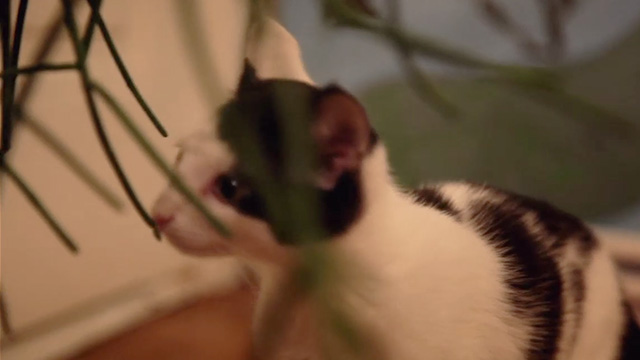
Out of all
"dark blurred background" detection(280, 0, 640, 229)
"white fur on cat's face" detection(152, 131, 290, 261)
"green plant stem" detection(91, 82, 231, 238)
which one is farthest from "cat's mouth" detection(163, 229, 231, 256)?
"dark blurred background" detection(280, 0, 640, 229)

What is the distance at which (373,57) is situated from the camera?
1.23 meters

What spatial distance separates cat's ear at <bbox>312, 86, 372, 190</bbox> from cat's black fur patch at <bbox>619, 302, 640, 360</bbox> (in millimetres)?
448

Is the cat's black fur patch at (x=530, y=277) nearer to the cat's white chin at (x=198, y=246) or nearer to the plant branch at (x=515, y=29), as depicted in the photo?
the plant branch at (x=515, y=29)

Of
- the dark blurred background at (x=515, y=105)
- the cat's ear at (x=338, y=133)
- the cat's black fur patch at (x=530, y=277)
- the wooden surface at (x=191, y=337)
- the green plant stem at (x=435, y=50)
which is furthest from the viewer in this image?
the wooden surface at (x=191, y=337)

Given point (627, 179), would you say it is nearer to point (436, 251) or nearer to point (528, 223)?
point (528, 223)

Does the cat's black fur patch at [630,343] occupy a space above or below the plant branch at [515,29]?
below

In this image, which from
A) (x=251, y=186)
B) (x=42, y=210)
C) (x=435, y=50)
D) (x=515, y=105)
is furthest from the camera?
(x=515, y=105)

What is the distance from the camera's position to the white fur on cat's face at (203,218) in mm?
578

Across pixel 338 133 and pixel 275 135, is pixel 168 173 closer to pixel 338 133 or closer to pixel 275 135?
pixel 275 135

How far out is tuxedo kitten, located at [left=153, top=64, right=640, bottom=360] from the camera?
574mm

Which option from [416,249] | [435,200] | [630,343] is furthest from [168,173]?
[630,343]

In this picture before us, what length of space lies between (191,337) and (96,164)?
368mm

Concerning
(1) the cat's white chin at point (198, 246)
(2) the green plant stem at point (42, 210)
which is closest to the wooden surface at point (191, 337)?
(1) the cat's white chin at point (198, 246)

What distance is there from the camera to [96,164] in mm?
1190
